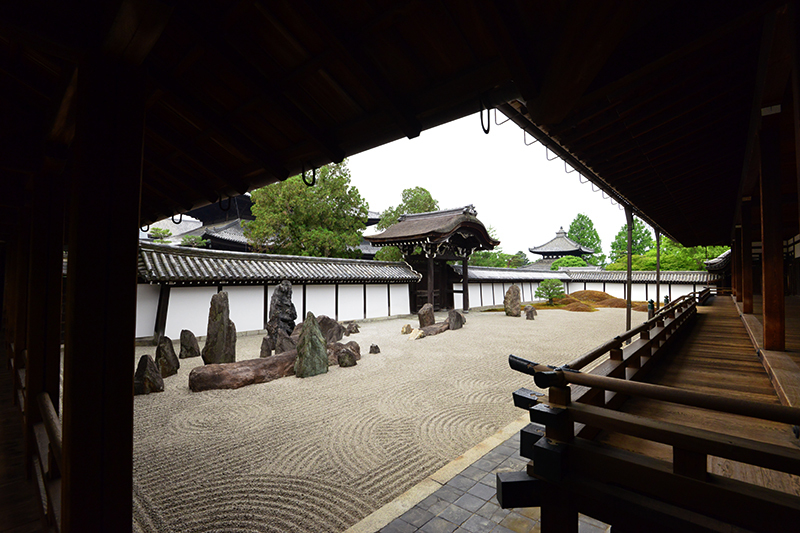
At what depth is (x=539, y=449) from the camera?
7.46ft

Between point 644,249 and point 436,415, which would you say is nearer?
point 436,415

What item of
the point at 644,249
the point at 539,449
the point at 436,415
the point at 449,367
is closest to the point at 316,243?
the point at 449,367

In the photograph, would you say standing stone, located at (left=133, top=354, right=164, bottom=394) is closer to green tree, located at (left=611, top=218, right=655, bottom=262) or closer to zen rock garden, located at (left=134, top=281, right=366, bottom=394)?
zen rock garden, located at (left=134, top=281, right=366, bottom=394)

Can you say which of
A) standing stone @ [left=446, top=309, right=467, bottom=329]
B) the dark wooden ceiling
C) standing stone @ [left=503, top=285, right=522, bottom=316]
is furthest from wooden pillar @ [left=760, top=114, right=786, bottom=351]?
standing stone @ [left=503, top=285, right=522, bottom=316]

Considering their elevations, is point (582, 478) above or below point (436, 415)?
above

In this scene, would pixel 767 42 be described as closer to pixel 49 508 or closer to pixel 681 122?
pixel 681 122

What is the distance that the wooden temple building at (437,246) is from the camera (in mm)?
17609

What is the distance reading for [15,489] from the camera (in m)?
3.07

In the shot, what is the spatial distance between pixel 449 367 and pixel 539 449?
20.0 ft

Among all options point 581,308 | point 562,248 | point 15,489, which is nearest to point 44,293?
point 15,489

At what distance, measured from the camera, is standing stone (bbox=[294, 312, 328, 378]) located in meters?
7.53

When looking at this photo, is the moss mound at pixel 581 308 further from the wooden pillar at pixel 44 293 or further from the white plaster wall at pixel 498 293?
the wooden pillar at pixel 44 293

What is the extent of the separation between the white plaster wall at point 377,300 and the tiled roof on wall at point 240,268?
1.49ft

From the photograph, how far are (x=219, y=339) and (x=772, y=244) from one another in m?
9.63
